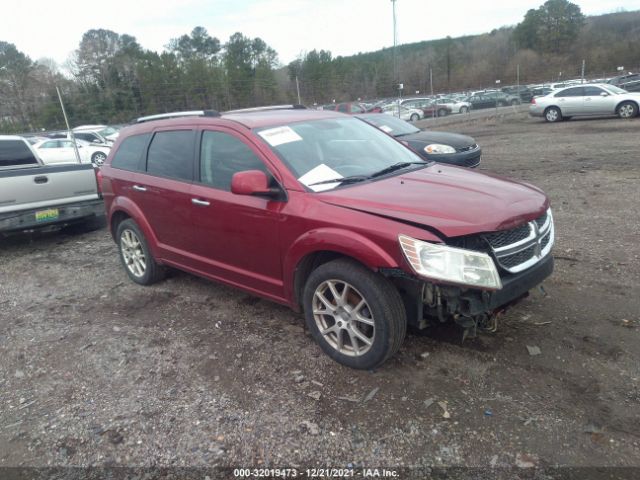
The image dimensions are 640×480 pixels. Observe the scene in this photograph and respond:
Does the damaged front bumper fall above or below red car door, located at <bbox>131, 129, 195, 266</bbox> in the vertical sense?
below

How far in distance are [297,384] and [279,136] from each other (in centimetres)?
193

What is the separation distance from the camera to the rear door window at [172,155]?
4379 millimetres

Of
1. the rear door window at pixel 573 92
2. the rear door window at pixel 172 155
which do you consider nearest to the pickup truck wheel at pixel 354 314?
the rear door window at pixel 172 155

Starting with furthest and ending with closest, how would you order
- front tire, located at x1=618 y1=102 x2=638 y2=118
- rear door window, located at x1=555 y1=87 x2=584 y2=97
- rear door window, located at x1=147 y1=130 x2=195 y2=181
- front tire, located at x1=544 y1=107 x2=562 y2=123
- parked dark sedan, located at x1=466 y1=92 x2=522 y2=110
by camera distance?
parked dark sedan, located at x1=466 y1=92 x2=522 y2=110 < front tire, located at x1=544 y1=107 x2=562 y2=123 < rear door window, located at x1=555 y1=87 x2=584 y2=97 < front tire, located at x1=618 y1=102 x2=638 y2=118 < rear door window, located at x1=147 y1=130 x2=195 y2=181

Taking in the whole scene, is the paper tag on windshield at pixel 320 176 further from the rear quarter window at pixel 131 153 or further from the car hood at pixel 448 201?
the rear quarter window at pixel 131 153

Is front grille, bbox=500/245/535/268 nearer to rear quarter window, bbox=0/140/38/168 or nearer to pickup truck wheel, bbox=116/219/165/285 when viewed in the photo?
pickup truck wheel, bbox=116/219/165/285

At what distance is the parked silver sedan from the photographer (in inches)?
708

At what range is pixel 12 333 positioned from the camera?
4.42 meters

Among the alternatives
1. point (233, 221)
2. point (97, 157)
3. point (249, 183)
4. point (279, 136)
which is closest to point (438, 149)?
point (279, 136)

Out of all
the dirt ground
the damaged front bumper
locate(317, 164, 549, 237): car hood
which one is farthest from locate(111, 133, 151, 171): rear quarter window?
the damaged front bumper

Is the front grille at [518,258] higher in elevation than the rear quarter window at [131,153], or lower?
lower

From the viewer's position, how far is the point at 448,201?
10.4 ft

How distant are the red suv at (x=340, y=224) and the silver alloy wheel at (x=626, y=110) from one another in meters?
17.6

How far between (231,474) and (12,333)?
2993 millimetres
